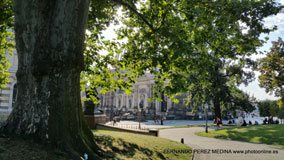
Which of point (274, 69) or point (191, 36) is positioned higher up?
point (274, 69)

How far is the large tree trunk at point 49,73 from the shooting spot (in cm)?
577

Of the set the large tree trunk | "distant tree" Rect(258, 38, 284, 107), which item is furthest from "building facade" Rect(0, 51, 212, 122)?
the large tree trunk

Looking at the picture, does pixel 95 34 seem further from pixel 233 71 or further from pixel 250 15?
pixel 233 71

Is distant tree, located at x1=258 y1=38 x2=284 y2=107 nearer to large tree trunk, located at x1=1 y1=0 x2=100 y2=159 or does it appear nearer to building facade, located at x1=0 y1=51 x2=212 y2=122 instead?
building facade, located at x1=0 y1=51 x2=212 y2=122

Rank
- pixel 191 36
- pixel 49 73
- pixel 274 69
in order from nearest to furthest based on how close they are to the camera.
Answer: pixel 49 73, pixel 191 36, pixel 274 69

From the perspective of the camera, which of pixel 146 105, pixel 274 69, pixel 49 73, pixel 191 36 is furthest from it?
pixel 146 105

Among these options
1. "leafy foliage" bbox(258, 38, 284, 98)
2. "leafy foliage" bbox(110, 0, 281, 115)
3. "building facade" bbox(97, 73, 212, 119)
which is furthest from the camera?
"building facade" bbox(97, 73, 212, 119)

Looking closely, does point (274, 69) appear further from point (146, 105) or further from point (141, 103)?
point (146, 105)

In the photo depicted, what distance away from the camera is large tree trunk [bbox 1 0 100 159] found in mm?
5770

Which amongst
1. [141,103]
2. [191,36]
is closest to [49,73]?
[191,36]

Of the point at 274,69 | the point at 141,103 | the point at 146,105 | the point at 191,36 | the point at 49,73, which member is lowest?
the point at 49,73

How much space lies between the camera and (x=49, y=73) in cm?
593

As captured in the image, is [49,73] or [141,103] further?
[141,103]

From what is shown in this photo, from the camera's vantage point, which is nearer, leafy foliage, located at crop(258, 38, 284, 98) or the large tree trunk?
the large tree trunk
